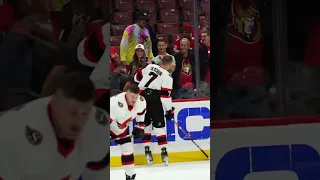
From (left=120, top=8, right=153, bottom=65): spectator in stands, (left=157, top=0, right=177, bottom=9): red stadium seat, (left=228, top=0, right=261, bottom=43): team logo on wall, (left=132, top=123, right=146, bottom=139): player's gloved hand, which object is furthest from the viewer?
(left=157, top=0, right=177, bottom=9): red stadium seat

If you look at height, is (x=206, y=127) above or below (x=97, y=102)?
below

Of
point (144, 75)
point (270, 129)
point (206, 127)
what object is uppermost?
point (270, 129)

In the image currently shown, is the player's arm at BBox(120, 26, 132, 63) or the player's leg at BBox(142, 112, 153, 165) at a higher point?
the player's arm at BBox(120, 26, 132, 63)

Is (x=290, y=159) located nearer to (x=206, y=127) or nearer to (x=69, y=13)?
(x=69, y=13)

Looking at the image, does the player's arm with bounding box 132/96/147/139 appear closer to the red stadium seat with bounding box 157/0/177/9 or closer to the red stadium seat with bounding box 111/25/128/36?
the red stadium seat with bounding box 111/25/128/36

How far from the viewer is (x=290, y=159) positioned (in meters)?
1.60

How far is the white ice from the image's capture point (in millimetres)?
4693

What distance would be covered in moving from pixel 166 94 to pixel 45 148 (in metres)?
3.99

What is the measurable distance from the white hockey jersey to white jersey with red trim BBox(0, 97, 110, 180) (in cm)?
380

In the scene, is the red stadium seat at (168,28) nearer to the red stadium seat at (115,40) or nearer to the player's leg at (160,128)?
the red stadium seat at (115,40)

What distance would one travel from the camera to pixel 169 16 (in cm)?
866

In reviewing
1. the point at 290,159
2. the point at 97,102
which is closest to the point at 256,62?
the point at 290,159

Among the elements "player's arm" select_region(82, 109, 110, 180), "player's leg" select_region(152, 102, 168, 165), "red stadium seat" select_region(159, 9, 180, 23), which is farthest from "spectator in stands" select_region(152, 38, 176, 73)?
"player's arm" select_region(82, 109, 110, 180)

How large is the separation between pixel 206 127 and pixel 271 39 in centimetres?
397
